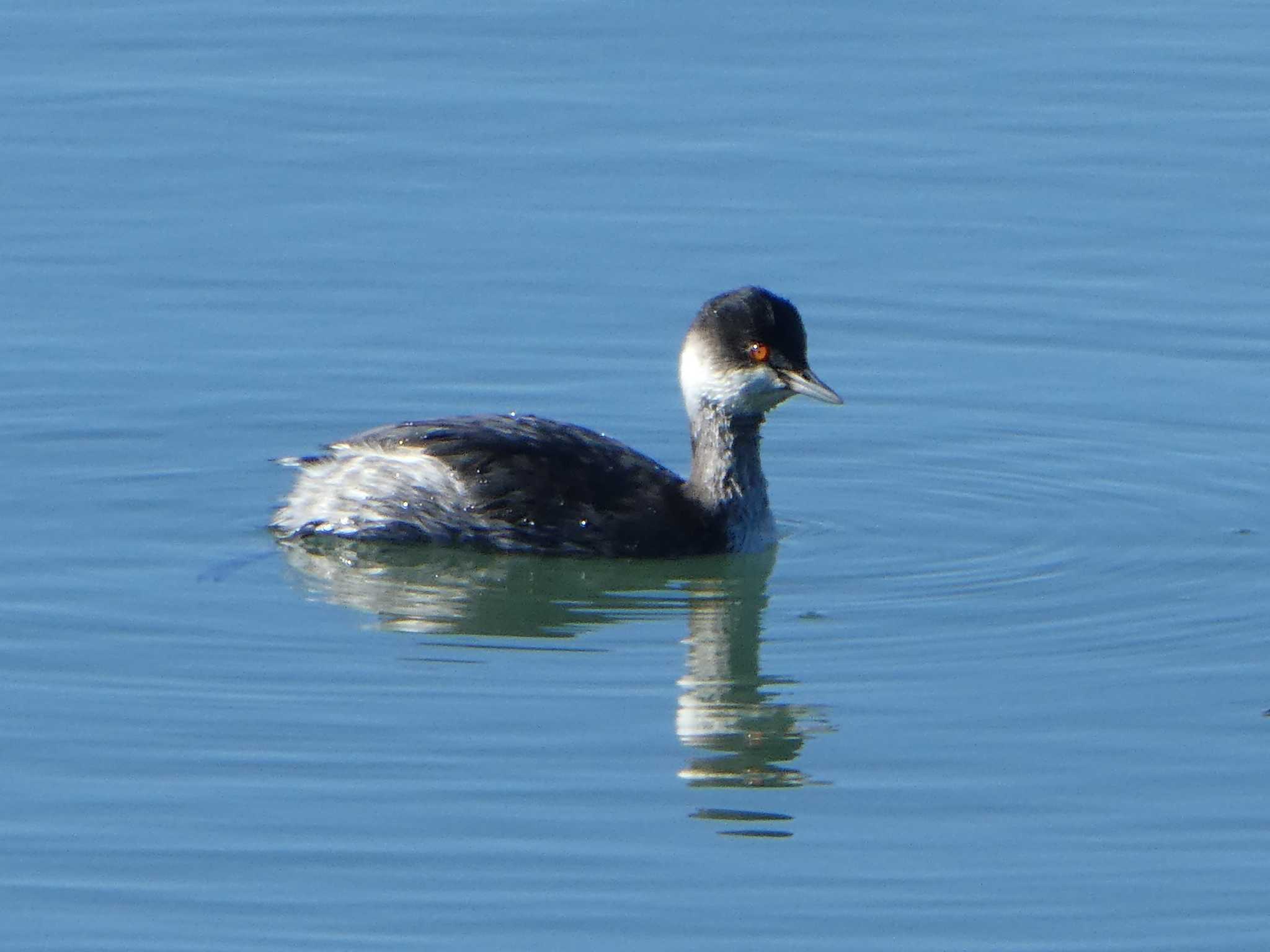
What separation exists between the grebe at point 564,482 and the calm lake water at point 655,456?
17 cm

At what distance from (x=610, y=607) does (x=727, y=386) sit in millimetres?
1362

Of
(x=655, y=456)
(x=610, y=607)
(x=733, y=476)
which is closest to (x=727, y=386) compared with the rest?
(x=733, y=476)

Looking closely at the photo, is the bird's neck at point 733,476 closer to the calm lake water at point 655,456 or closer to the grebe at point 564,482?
the grebe at point 564,482

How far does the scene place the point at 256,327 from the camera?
46.6 ft

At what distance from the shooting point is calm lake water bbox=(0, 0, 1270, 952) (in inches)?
328

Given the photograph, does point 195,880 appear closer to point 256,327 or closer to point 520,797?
point 520,797

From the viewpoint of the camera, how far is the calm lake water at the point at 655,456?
8.34 metres

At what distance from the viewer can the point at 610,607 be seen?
11133 millimetres

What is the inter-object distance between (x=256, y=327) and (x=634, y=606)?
3.80 metres

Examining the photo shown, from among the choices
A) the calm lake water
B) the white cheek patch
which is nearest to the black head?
the white cheek patch

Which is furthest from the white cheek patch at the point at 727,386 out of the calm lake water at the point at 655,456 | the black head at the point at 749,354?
Answer: the calm lake water at the point at 655,456

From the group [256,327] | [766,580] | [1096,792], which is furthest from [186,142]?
[1096,792]

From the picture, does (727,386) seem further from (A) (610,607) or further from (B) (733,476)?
(A) (610,607)

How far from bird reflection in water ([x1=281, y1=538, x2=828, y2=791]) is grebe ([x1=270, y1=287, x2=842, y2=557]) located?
0.30 feet
